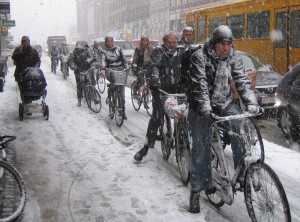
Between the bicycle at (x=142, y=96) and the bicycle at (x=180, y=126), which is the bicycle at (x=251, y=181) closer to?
the bicycle at (x=180, y=126)

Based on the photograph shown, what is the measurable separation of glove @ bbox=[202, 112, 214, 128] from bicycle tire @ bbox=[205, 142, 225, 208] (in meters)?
0.41

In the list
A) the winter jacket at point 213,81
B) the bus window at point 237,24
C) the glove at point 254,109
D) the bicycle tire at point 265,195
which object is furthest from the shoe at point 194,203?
the bus window at point 237,24

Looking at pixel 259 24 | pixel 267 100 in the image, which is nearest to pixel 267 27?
pixel 259 24

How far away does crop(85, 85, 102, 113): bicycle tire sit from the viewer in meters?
11.4

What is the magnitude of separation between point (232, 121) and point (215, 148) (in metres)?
0.43

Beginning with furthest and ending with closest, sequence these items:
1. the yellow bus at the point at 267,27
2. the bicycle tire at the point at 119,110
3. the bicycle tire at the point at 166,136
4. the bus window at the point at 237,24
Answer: the bus window at the point at 237,24
the yellow bus at the point at 267,27
the bicycle tire at the point at 119,110
the bicycle tire at the point at 166,136

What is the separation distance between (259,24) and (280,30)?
3.97 feet

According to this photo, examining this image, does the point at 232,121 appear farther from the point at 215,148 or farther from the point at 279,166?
the point at 279,166

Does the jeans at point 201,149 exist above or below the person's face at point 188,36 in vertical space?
below

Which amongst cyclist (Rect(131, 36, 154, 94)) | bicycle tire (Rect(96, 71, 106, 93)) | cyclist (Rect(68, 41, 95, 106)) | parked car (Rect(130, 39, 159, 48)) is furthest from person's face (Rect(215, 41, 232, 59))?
parked car (Rect(130, 39, 159, 48))

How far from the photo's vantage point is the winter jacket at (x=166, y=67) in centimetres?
622

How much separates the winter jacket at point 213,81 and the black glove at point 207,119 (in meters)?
0.03

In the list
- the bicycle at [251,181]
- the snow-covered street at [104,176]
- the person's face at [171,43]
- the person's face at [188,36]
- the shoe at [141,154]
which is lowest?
the snow-covered street at [104,176]

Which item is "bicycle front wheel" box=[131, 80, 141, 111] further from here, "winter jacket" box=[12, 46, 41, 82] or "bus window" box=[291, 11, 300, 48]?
"bus window" box=[291, 11, 300, 48]
